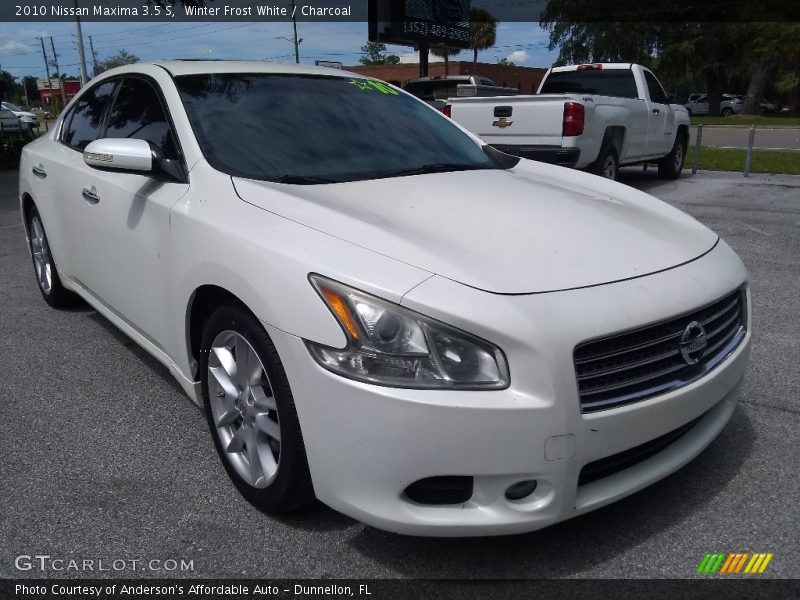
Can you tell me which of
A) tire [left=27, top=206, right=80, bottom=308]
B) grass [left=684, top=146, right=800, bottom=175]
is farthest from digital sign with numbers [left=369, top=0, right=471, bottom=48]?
tire [left=27, top=206, right=80, bottom=308]

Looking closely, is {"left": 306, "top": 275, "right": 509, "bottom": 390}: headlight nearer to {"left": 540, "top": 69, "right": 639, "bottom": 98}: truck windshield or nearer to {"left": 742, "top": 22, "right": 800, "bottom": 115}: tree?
{"left": 540, "top": 69, "right": 639, "bottom": 98}: truck windshield

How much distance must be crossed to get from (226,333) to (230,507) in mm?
655

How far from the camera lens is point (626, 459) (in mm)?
2209

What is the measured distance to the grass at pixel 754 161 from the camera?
1316cm

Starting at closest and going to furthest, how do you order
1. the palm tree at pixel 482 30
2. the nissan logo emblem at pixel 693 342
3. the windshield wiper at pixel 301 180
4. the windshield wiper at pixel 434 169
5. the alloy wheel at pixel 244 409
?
the nissan logo emblem at pixel 693 342
the alloy wheel at pixel 244 409
the windshield wiper at pixel 301 180
the windshield wiper at pixel 434 169
the palm tree at pixel 482 30

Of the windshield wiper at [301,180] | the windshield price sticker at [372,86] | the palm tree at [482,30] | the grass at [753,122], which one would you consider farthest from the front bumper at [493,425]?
the palm tree at [482,30]

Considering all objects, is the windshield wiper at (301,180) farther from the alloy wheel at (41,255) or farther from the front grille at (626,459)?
the alloy wheel at (41,255)

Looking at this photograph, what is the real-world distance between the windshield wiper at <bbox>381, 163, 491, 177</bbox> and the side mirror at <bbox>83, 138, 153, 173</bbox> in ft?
3.23

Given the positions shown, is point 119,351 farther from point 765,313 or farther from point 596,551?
point 765,313

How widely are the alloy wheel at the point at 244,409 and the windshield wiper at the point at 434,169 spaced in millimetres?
1050

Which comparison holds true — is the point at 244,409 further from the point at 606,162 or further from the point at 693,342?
the point at 606,162

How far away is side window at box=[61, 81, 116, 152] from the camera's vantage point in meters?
3.99

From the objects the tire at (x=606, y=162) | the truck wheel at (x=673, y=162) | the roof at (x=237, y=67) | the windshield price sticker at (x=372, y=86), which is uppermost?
the roof at (x=237, y=67)

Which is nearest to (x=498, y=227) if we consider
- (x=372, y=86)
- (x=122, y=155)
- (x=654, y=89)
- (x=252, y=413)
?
(x=252, y=413)
